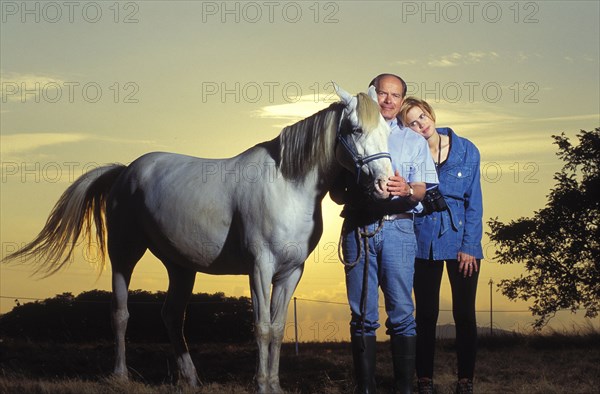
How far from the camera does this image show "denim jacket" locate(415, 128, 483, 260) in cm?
574

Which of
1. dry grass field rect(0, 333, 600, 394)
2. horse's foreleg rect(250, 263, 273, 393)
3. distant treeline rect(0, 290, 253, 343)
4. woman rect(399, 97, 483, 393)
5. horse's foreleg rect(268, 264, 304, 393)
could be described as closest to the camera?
woman rect(399, 97, 483, 393)

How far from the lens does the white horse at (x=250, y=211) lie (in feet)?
17.9

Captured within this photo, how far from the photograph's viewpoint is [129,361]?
29.0 ft

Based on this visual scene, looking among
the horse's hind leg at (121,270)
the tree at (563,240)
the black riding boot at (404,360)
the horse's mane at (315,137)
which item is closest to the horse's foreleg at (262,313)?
the horse's mane at (315,137)

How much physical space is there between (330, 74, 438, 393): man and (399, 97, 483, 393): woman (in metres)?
0.45

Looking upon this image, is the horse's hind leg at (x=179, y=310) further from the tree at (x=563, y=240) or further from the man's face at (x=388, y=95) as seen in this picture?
the tree at (x=563, y=240)

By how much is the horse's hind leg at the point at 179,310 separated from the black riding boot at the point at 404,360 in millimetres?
2313

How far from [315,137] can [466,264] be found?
1.39 meters

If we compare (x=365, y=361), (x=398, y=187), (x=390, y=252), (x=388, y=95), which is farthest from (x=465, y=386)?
(x=388, y=95)

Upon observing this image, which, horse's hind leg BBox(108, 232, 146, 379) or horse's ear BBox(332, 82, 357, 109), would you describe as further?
horse's hind leg BBox(108, 232, 146, 379)

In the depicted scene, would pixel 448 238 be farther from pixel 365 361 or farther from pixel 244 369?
pixel 244 369

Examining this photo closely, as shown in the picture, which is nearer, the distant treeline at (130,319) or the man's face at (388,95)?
the man's face at (388,95)

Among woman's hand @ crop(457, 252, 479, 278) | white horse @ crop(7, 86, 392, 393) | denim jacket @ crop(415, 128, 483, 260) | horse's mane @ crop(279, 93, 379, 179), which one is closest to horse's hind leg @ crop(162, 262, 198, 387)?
white horse @ crop(7, 86, 392, 393)

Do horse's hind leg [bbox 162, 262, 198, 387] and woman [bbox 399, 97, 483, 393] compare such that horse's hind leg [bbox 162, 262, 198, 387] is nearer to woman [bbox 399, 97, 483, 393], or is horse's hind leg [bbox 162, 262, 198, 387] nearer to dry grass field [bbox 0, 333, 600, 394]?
dry grass field [bbox 0, 333, 600, 394]
